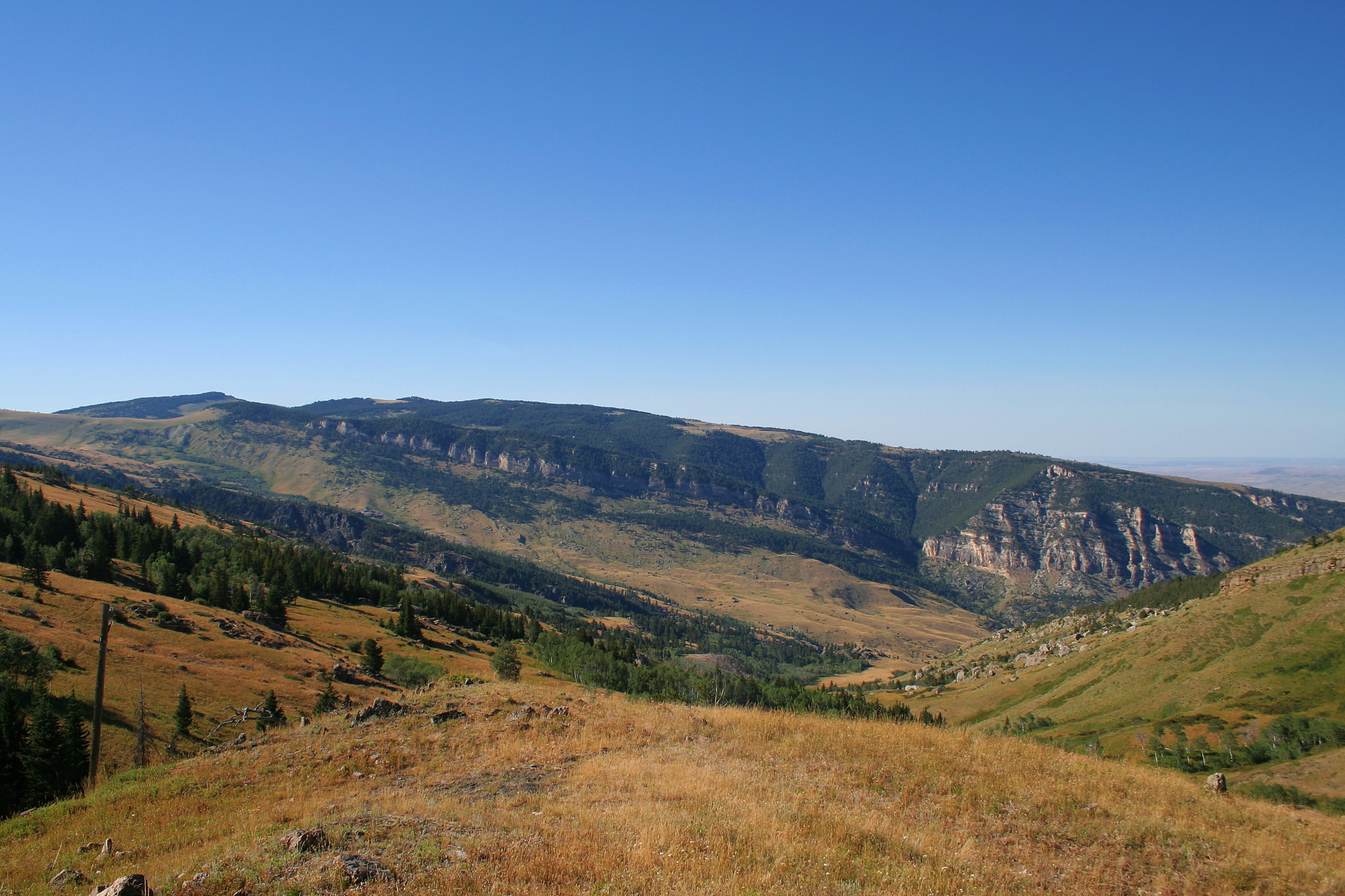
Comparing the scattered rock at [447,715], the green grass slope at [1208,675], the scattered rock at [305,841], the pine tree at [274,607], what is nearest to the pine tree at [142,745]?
the scattered rock at [447,715]

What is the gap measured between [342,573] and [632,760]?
143 m

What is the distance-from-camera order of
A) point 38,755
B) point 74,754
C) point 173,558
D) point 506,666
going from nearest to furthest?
1. point 38,755
2. point 74,754
3. point 506,666
4. point 173,558

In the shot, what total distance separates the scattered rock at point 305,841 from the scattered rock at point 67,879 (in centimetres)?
484

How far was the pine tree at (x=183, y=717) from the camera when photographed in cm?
4394

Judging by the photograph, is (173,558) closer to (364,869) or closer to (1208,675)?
(364,869)

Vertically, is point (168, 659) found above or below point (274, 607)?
above

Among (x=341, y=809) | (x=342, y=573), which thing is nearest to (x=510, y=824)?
(x=341, y=809)

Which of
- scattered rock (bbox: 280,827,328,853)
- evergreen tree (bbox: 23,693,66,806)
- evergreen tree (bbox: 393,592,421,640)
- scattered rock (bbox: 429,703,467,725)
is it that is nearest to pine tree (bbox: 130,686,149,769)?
evergreen tree (bbox: 23,693,66,806)

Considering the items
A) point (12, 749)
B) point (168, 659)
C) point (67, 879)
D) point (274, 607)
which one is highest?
point (67, 879)

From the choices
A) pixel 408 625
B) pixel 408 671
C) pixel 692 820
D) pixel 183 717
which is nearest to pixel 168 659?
pixel 183 717

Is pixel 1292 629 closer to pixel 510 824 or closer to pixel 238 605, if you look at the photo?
pixel 510 824

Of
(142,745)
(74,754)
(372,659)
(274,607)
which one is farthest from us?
(274,607)

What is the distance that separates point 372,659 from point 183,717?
99.7 feet

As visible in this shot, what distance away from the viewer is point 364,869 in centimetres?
1175
